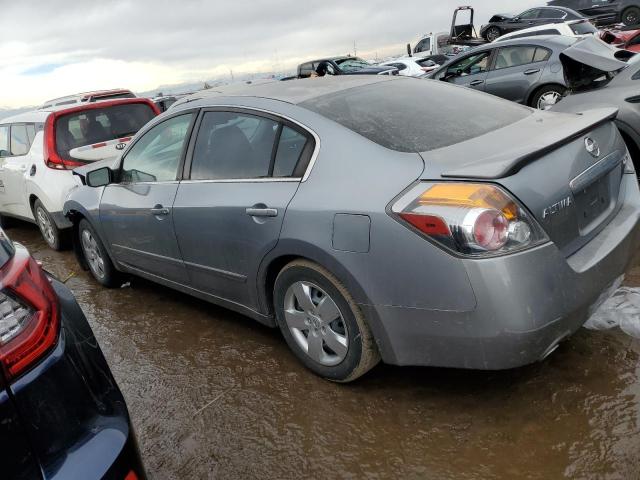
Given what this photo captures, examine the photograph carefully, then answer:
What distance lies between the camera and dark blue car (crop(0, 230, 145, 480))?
140 cm

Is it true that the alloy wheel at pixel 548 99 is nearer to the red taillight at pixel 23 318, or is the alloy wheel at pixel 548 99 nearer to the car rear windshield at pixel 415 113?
the car rear windshield at pixel 415 113

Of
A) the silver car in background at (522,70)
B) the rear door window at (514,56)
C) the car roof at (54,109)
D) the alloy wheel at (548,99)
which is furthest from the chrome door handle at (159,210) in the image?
the rear door window at (514,56)

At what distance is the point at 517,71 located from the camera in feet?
30.7

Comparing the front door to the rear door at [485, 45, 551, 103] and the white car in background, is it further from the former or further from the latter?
the white car in background

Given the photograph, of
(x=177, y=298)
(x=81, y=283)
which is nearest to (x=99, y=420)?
(x=177, y=298)

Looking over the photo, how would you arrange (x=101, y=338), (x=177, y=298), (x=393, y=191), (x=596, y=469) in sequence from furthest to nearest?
(x=177, y=298)
(x=101, y=338)
(x=393, y=191)
(x=596, y=469)

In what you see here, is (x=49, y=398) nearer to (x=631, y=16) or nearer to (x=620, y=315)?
(x=620, y=315)

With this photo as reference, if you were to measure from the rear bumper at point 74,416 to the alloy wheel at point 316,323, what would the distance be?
1209 mm

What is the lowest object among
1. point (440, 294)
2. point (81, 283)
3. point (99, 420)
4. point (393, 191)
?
point (81, 283)

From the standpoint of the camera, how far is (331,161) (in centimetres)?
267

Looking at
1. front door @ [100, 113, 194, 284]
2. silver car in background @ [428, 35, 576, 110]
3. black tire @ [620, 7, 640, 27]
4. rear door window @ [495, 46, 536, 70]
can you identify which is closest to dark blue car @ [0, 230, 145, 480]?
front door @ [100, 113, 194, 284]

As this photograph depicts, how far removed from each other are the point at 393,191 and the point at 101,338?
2625 mm

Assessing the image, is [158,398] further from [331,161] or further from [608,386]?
[608,386]

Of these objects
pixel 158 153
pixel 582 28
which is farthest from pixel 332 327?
pixel 582 28
